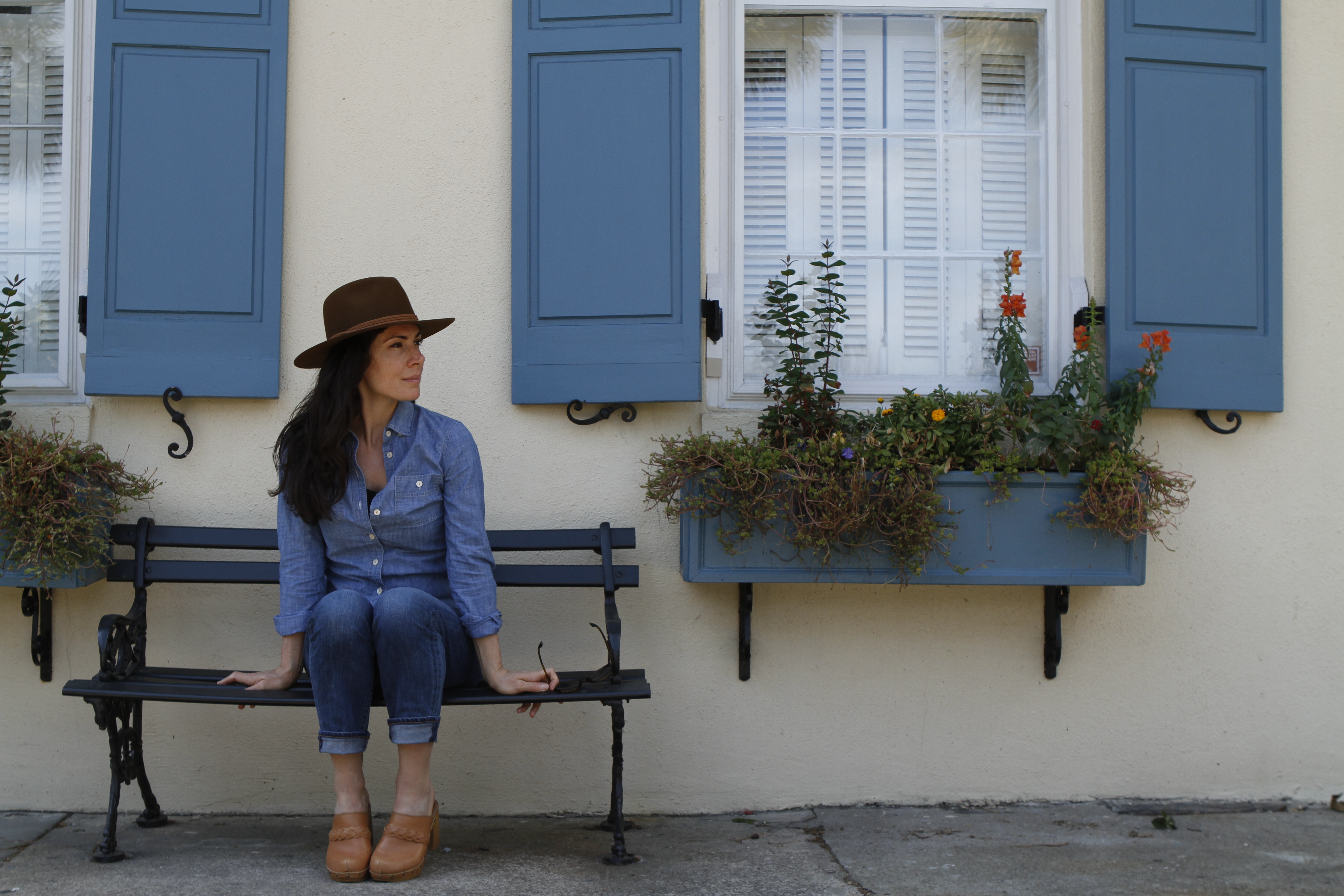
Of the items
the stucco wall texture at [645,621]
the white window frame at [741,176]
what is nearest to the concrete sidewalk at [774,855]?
the stucco wall texture at [645,621]

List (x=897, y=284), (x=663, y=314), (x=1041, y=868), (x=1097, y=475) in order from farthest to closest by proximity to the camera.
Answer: (x=897, y=284) < (x=663, y=314) < (x=1097, y=475) < (x=1041, y=868)

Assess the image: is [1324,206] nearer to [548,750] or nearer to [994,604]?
[994,604]

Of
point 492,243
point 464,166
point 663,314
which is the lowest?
point 663,314

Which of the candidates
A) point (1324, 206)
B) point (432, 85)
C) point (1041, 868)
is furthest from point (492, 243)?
point (1324, 206)

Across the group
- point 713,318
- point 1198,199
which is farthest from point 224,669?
point 1198,199

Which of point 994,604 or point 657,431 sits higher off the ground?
point 657,431

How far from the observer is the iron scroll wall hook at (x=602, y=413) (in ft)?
10.4

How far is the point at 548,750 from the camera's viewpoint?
3186 millimetres

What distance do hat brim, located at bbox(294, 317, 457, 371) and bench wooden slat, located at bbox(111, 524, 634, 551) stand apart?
0.55 meters

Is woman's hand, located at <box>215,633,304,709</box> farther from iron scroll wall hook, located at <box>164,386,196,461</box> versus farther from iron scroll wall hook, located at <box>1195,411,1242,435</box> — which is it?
iron scroll wall hook, located at <box>1195,411,1242,435</box>

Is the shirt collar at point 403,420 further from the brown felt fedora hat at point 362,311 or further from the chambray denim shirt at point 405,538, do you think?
the brown felt fedora hat at point 362,311

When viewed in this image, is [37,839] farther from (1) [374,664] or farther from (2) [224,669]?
(1) [374,664]

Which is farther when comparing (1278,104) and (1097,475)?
(1278,104)

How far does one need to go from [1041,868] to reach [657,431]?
158 cm
